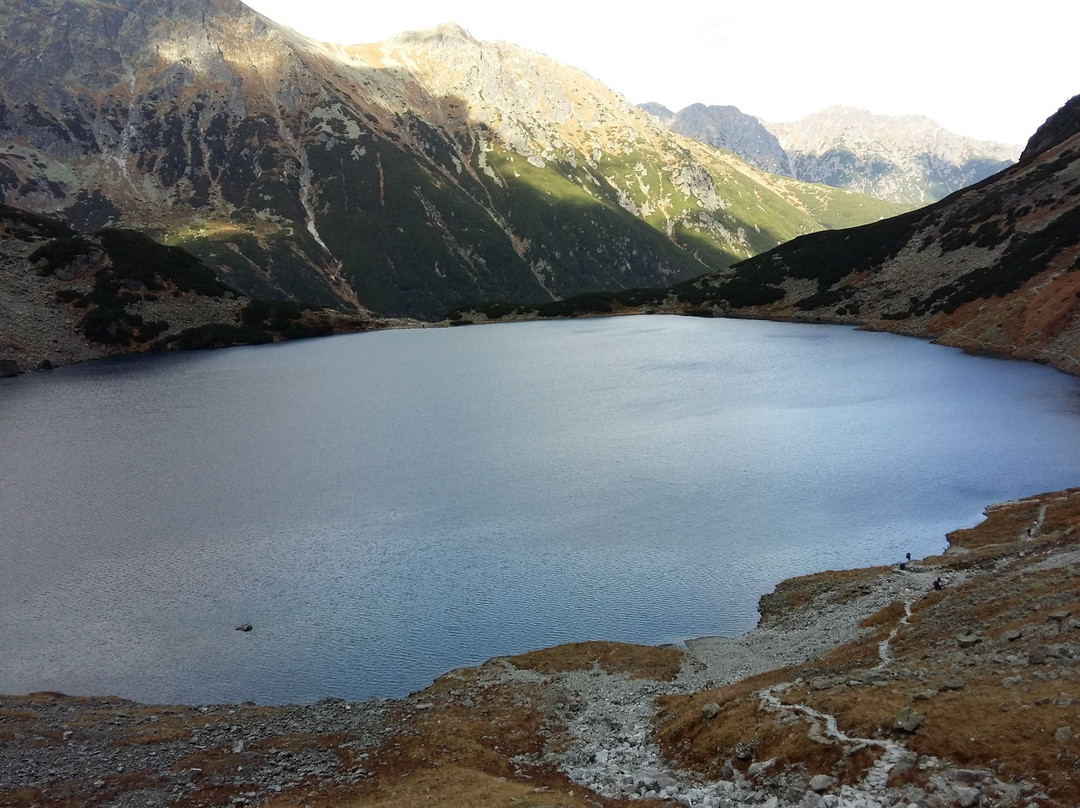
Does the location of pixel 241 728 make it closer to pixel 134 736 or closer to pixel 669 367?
pixel 134 736

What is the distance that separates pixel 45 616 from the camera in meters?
46.3

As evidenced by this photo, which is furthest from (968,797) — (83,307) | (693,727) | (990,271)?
(83,307)

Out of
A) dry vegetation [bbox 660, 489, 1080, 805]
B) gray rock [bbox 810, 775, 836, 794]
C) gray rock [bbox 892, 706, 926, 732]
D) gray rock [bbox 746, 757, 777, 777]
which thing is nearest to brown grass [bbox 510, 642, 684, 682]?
dry vegetation [bbox 660, 489, 1080, 805]

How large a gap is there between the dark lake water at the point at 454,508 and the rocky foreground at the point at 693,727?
4.75m

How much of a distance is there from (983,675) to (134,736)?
3376 centimetres

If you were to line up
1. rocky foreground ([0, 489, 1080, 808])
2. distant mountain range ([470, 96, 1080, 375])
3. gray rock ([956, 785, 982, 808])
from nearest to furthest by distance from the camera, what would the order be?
gray rock ([956, 785, 982, 808]) → rocky foreground ([0, 489, 1080, 808]) → distant mountain range ([470, 96, 1080, 375])

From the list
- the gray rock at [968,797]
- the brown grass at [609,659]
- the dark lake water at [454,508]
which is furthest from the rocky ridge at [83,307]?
the gray rock at [968,797]

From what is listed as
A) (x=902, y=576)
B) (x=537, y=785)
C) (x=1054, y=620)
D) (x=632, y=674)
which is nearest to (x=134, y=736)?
(x=537, y=785)

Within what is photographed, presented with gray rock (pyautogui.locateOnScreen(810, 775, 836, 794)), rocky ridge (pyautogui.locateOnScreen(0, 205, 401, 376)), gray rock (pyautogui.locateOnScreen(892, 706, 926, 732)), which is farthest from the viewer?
rocky ridge (pyautogui.locateOnScreen(0, 205, 401, 376))

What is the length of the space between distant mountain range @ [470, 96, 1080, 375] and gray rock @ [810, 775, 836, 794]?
10890cm

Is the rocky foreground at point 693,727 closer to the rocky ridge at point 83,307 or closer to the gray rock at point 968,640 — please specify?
the gray rock at point 968,640

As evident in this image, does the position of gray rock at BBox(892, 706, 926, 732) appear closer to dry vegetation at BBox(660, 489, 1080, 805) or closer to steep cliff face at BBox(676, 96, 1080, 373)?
dry vegetation at BBox(660, 489, 1080, 805)

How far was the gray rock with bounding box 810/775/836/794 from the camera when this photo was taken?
20.5 meters

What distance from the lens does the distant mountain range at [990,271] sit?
121m
